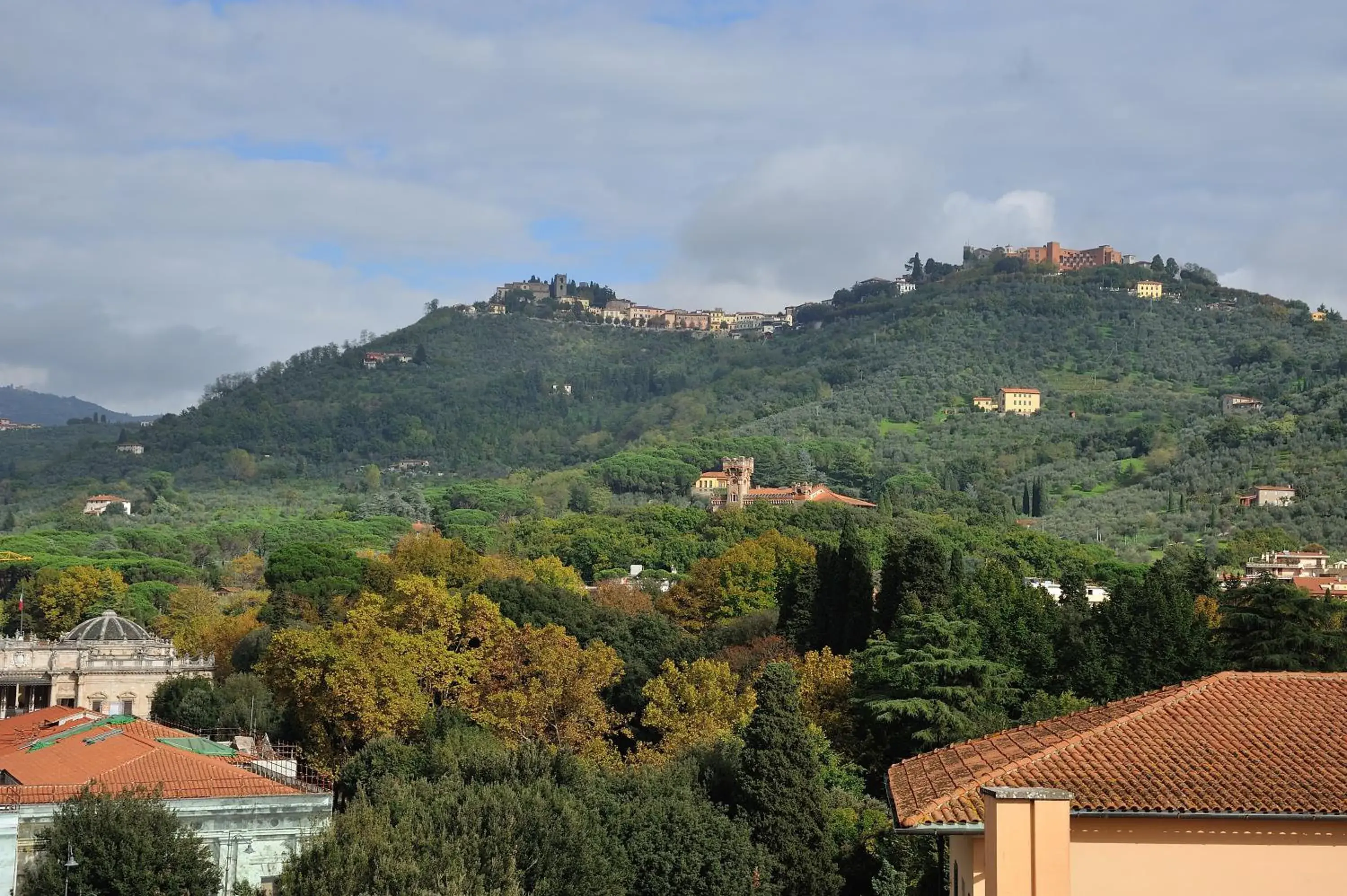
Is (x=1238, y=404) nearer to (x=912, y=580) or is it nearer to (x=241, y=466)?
(x=241, y=466)

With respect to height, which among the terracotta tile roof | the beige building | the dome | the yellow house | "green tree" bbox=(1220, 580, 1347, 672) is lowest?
the beige building

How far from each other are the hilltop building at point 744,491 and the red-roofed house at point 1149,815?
105 meters

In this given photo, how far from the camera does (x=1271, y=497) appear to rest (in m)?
107

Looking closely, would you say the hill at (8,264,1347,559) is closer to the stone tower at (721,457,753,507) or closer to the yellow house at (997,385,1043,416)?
the yellow house at (997,385,1043,416)

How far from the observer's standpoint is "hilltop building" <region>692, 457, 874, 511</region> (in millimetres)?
128250

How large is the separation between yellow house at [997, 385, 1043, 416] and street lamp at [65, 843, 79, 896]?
14809 centimetres

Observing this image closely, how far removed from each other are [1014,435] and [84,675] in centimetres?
11342

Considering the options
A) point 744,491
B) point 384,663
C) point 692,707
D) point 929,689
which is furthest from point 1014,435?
point 929,689

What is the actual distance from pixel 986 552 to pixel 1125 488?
45.6 m

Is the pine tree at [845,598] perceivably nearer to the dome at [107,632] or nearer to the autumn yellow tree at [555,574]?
the autumn yellow tree at [555,574]

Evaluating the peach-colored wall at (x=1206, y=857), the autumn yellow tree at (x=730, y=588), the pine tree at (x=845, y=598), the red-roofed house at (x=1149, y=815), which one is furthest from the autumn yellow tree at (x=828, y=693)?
the peach-colored wall at (x=1206, y=857)

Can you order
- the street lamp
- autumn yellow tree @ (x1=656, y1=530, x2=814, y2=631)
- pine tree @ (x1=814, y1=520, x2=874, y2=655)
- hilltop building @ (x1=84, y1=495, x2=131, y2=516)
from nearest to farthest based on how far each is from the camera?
the street lamp → pine tree @ (x1=814, y1=520, x2=874, y2=655) → autumn yellow tree @ (x1=656, y1=530, x2=814, y2=631) → hilltop building @ (x1=84, y1=495, x2=131, y2=516)

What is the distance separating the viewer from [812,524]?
100 meters

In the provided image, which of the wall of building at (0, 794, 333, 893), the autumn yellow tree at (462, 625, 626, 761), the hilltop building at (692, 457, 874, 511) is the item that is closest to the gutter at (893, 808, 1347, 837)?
the wall of building at (0, 794, 333, 893)
